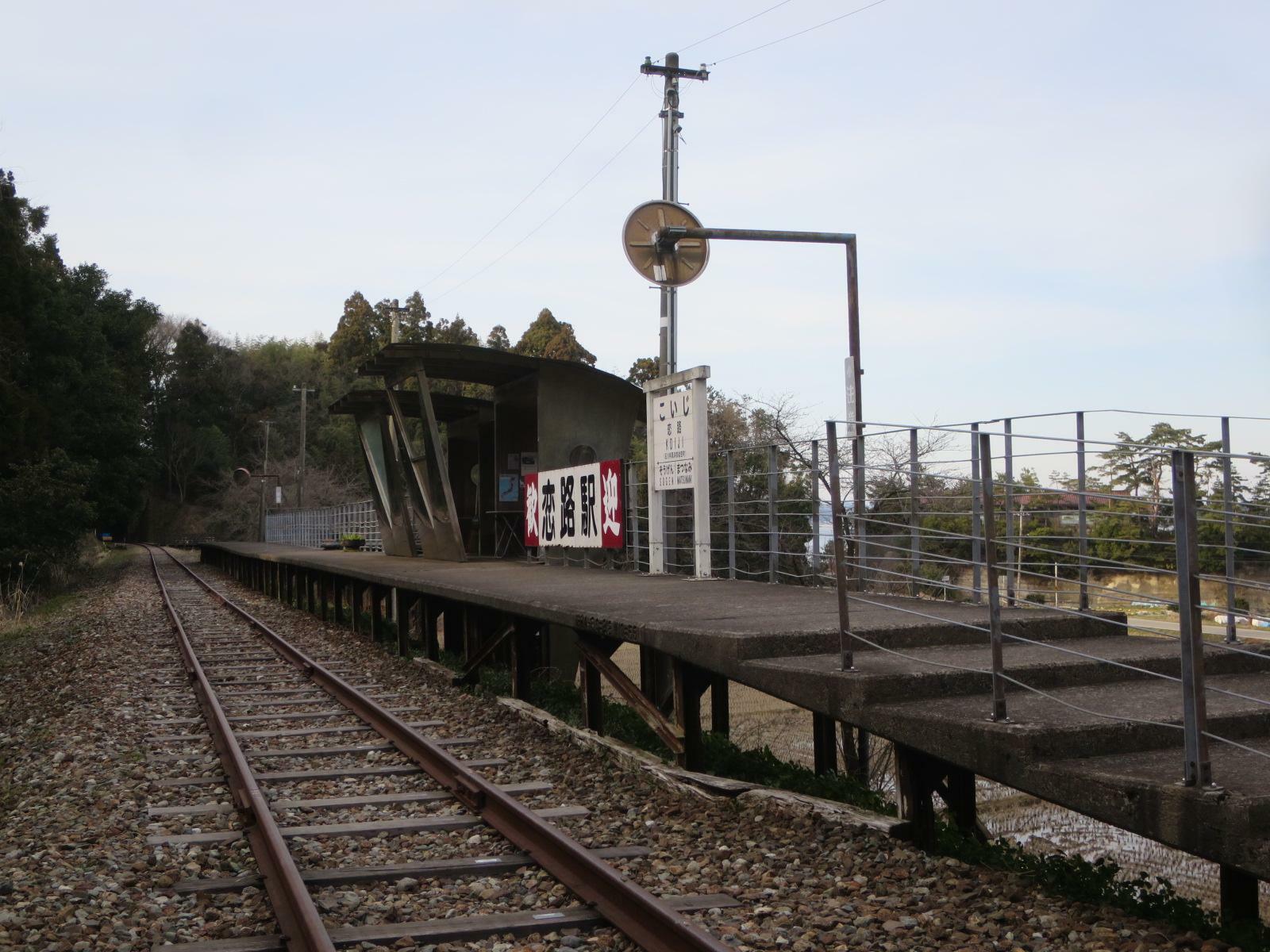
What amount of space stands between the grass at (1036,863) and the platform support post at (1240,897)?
0.06m

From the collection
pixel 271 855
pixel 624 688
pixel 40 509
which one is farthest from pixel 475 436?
pixel 271 855

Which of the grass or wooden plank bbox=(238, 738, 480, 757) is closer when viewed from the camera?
the grass

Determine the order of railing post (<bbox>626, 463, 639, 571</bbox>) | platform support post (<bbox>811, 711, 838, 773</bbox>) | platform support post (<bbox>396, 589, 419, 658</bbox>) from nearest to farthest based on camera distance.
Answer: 1. platform support post (<bbox>811, 711, 838, 773</bbox>)
2. railing post (<bbox>626, 463, 639, 571</bbox>)
3. platform support post (<bbox>396, 589, 419, 658</bbox>)

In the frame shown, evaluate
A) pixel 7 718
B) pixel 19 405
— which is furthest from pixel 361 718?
pixel 19 405

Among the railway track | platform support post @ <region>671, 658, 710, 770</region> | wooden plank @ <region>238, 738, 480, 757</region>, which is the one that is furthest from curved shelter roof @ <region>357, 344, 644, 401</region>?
platform support post @ <region>671, 658, 710, 770</region>

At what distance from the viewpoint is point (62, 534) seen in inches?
1080

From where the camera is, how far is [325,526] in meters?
36.7

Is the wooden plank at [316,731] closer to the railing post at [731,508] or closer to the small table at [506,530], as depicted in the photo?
the railing post at [731,508]

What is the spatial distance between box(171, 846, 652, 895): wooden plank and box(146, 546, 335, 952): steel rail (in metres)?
0.10

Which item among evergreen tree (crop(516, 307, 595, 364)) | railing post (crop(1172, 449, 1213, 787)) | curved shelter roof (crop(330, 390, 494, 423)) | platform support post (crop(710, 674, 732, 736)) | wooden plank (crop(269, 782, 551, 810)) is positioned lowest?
platform support post (crop(710, 674, 732, 736))

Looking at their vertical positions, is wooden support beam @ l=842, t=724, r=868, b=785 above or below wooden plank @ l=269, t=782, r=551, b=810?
below

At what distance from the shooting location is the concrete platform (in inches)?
147

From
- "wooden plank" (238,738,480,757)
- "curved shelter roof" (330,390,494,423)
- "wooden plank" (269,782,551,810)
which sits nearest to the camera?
"wooden plank" (269,782,551,810)

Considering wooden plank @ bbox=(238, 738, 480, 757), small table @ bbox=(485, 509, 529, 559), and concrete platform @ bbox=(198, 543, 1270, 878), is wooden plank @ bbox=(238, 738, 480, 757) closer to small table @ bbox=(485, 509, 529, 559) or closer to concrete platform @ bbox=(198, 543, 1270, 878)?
concrete platform @ bbox=(198, 543, 1270, 878)
